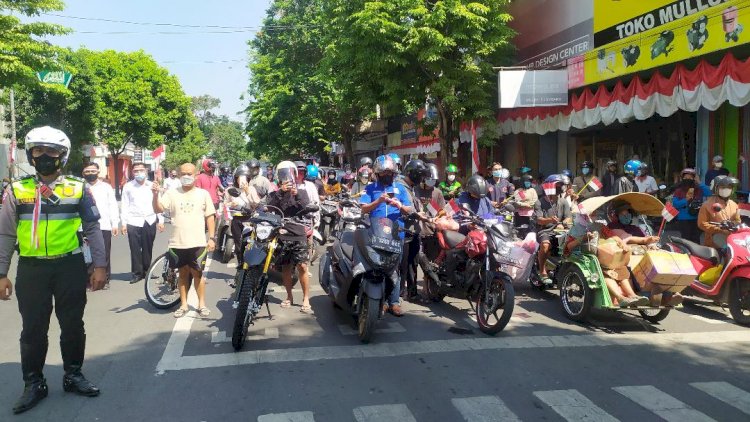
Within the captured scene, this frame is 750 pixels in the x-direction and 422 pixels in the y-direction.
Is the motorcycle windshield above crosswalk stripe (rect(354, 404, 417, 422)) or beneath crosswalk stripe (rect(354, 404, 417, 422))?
above

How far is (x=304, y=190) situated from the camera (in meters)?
7.18

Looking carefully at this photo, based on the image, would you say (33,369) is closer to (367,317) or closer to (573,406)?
(367,317)

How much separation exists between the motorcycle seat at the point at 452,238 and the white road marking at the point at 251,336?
2257mm

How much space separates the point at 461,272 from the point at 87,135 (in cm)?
3188

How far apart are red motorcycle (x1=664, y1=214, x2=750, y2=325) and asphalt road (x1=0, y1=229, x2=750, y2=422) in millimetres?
274

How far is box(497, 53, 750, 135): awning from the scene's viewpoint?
32.7 ft

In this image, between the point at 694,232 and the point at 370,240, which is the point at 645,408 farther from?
the point at 694,232

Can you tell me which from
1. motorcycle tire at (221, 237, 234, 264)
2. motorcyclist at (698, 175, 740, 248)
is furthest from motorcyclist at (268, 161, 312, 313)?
motorcyclist at (698, 175, 740, 248)

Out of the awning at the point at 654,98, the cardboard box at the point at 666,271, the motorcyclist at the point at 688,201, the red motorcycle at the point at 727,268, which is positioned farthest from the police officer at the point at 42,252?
the awning at the point at 654,98

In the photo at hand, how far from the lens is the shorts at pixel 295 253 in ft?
22.1

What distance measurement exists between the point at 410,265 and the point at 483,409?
359cm

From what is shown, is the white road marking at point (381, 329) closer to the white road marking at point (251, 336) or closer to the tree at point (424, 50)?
the white road marking at point (251, 336)

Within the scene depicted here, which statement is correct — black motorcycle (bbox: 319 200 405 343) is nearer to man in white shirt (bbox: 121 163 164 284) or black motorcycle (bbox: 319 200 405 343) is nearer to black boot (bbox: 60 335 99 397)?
black boot (bbox: 60 335 99 397)

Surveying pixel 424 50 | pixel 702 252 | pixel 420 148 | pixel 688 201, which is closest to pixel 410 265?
pixel 702 252
